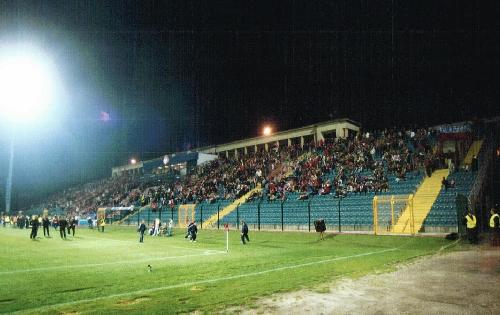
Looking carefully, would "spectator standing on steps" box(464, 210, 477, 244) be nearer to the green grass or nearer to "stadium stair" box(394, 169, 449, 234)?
the green grass

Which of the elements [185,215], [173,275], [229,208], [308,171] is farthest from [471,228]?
[185,215]

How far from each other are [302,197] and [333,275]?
2150 cm

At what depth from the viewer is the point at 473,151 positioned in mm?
29625

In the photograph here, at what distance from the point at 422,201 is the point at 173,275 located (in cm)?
1977

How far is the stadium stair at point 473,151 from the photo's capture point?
94.3ft

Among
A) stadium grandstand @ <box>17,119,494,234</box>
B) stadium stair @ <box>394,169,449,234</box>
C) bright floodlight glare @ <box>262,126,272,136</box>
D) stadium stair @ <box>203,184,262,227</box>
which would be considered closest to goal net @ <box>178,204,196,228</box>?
stadium grandstand @ <box>17,119,494,234</box>

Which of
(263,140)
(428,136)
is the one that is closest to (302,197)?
(428,136)

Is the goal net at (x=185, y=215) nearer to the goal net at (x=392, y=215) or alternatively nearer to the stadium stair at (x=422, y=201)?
the goal net at (x=392, y=215)

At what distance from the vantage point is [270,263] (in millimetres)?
14719

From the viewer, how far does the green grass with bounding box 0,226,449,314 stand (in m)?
8.48

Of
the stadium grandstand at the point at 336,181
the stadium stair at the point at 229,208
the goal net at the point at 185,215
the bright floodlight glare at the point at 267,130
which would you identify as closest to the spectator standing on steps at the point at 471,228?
the stadium grandstand at the point at 336,181

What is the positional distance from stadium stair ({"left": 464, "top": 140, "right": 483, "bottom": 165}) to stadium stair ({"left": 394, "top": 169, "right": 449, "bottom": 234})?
5.77 feet

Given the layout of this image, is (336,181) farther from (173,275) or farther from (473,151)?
(173,275)

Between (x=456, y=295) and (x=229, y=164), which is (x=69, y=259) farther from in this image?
(x=229, y=164)
